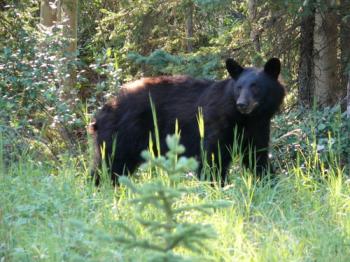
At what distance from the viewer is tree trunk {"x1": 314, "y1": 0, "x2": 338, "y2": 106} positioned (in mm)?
10969

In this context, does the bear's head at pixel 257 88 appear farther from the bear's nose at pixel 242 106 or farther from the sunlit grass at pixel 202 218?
the sunlit grass at pixel 202 218

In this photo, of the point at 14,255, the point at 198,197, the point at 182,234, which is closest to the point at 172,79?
the point at 198,197

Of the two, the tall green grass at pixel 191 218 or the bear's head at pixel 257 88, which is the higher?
the bear's head at pixel 257 88

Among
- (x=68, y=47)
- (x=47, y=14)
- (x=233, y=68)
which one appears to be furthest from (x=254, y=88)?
(x=47, y=14)

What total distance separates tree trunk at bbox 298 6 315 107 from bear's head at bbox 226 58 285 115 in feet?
10.8

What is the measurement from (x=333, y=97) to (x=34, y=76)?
4779 mm

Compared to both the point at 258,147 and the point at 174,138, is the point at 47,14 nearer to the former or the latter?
the point at 258,147

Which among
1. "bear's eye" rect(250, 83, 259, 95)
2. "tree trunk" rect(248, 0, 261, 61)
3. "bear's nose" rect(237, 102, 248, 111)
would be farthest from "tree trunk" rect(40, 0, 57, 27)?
"bear's nose" rect(237, 102, 248, 111)

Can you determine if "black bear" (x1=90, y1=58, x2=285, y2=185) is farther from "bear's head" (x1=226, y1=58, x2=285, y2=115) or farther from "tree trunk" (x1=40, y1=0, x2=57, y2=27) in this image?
"tree trunk" (x1=40, y1=0, x2=57, y2=27)

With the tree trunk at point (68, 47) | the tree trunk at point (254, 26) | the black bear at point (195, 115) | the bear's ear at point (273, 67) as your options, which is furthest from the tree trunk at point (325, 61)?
the tree trunk at point (68, 47)

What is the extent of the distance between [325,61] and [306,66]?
33cm

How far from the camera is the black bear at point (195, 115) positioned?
7.70 metres

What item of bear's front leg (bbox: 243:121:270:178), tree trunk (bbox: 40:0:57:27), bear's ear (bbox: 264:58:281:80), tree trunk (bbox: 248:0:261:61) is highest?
tree trunk (bbox: 40:0:57:27)

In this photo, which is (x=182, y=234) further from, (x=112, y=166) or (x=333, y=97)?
(x=333, y=97)
